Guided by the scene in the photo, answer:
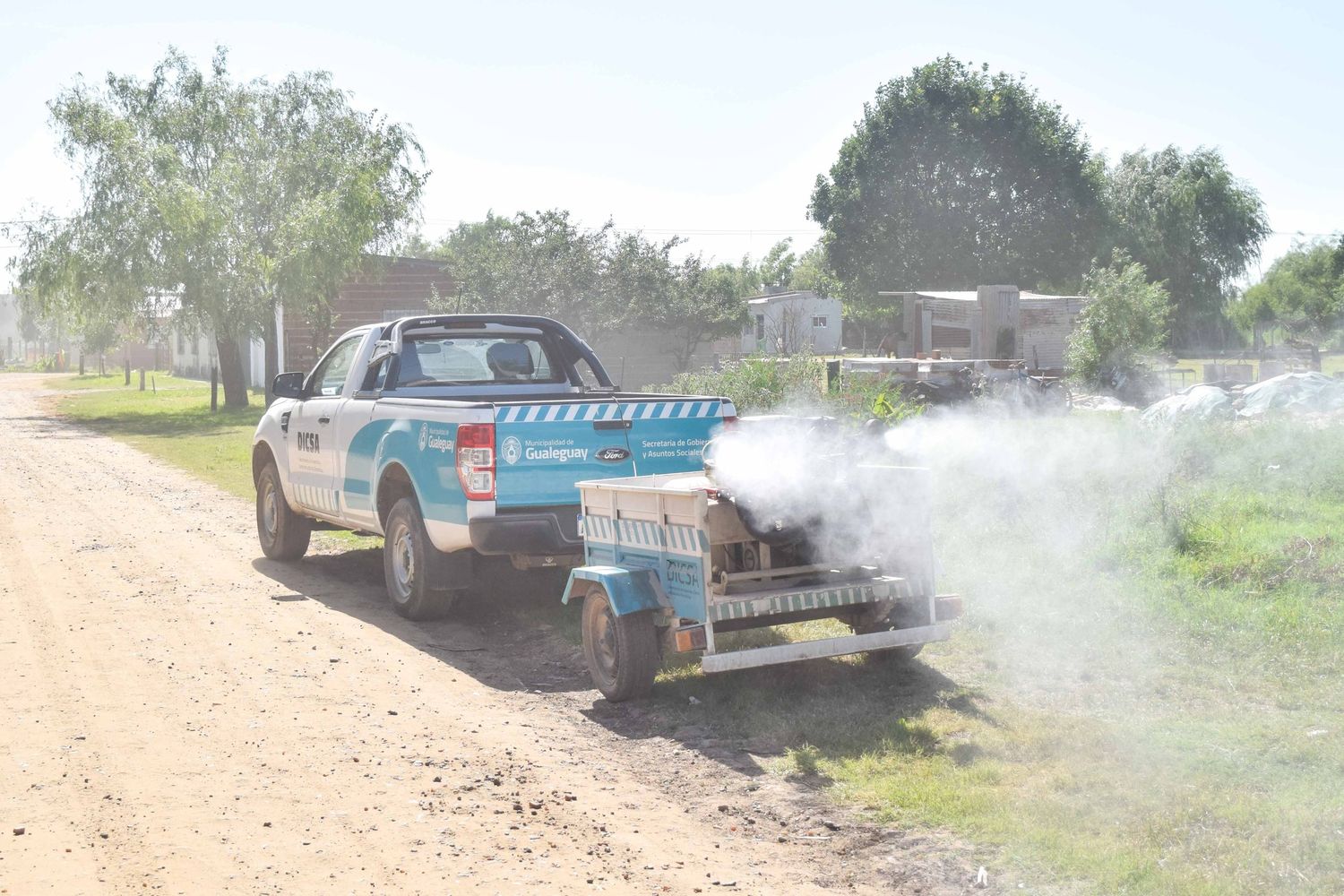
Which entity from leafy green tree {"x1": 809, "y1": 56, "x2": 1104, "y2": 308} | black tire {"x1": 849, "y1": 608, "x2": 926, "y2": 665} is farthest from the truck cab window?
leafy green tree {"x1": 809, "y1": 56, "x2": 1104, "y2": 308}

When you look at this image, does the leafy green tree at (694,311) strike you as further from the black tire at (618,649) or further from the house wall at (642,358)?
the black tire at (618,649)

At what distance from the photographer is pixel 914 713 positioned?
6.60 m

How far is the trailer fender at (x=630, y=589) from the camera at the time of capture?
6852 mm

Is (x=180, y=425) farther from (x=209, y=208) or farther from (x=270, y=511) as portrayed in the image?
(x=270, y=511)

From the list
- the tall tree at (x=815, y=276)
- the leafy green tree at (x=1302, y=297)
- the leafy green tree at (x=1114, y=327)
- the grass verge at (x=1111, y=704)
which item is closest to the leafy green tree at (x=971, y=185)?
the tall tree at (x=815, y=276)

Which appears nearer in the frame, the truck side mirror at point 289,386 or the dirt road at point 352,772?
the dirt road at point 352,772

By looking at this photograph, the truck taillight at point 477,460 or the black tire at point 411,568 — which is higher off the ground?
the truck taillight at point 477,460

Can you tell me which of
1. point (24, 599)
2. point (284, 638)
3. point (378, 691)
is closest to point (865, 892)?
point (378, 691)

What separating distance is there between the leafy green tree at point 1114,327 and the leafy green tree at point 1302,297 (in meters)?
5.06

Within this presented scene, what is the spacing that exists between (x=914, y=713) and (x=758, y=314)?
6062cm

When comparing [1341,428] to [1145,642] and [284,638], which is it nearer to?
[1145,642]

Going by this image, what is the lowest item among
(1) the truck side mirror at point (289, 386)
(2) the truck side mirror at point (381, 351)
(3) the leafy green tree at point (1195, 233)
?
(1) the truck side mirror at point (289, 386)

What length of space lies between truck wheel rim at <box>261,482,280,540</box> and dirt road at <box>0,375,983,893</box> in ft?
5.35

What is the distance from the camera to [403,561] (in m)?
9.30
